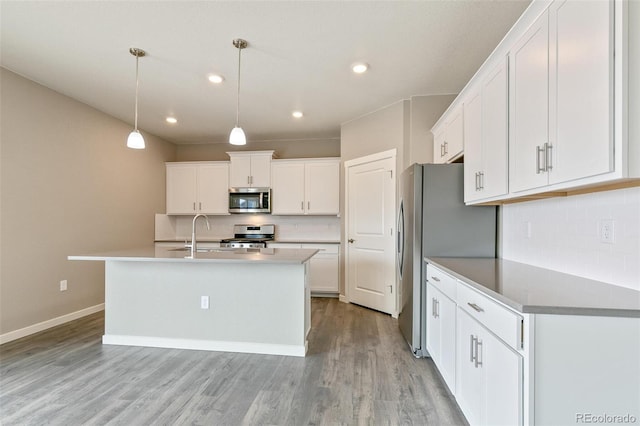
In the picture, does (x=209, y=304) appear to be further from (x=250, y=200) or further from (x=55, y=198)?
(x=250, y=200)

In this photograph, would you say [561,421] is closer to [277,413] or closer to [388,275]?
[277,413]

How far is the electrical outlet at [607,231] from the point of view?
154cm

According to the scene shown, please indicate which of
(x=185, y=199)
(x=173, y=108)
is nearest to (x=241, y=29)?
(x=173, y=108)

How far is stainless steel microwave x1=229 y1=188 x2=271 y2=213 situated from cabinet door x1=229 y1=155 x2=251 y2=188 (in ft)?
0.33

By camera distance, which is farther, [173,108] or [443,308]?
[173,108]

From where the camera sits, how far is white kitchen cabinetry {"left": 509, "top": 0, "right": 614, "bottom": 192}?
3.99 feet

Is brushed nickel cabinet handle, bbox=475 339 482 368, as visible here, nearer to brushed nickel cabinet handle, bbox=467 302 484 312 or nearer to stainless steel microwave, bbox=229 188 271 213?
brushed nickel cabinet handle, bbox=467 302 484 312

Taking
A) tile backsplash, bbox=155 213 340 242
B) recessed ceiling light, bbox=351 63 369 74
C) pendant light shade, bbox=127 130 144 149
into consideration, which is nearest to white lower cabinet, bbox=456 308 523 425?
recessed ceiling light, bbox=351 63 369 74

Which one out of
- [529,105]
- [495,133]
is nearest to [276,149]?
[495,133]

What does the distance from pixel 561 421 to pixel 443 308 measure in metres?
1.10

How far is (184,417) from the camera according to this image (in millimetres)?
1939

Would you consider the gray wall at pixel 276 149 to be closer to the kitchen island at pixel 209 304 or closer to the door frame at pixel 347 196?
the door frame at pixel 347 196

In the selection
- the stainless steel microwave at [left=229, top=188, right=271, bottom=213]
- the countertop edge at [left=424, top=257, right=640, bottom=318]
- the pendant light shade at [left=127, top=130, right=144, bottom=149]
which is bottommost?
the countertop edge at [left=424, top=257, right=640, bottom=318]

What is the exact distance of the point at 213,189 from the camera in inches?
219
